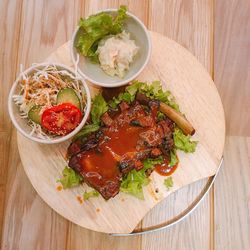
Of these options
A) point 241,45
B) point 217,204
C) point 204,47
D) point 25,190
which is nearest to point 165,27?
point 204,47

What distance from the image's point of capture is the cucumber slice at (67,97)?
2.24 m

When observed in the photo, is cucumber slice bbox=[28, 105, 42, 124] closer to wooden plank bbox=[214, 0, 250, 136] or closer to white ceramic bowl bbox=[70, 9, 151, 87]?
white ceramic bowl bbox=[70, 9, 151, 87]

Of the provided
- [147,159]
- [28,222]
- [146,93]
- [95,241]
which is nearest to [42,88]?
[146,93]

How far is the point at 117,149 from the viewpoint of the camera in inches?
94.1

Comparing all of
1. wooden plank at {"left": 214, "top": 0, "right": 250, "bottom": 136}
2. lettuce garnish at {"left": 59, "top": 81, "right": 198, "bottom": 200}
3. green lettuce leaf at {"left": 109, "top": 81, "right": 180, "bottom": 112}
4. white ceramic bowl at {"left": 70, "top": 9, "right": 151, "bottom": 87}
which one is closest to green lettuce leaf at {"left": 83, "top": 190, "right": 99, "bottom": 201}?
lettuce garnish at {"left": 59, "top": 81, "right": 198, "bottom": 200}

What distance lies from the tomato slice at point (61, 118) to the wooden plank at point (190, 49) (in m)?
0.91

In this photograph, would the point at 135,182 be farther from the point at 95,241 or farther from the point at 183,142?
the point at 95,241

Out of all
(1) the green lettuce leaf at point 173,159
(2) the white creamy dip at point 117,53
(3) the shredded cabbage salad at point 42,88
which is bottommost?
(1) the green lettuce leaf at point 173,159

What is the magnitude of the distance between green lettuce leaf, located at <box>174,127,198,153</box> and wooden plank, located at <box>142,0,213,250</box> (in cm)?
36

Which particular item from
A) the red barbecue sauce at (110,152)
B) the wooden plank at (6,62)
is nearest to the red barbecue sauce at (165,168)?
the red barbecue sauce at (110,152)

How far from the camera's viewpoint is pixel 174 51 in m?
2.67

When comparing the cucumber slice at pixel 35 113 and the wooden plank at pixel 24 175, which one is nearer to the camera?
the cucumber slice at pixel 35 113

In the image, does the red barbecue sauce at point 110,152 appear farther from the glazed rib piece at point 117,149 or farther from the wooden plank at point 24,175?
the wooden plank at point 24,175

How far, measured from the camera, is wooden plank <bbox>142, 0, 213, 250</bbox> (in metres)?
2.75
